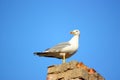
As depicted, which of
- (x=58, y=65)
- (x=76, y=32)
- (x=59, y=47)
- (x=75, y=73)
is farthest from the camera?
(x=76, y=32)

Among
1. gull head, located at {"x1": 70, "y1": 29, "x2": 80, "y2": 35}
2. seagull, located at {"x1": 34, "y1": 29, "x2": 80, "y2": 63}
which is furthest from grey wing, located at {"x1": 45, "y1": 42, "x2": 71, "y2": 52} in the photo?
gull head, located at {"x1": 70, "y1": 29, "x2": 80, "y2": 35}

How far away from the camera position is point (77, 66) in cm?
841

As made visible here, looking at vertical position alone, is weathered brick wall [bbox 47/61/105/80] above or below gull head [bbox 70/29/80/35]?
below

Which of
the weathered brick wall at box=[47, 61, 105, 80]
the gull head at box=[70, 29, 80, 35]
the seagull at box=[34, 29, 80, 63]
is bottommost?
the weathered brick wall at box=[47, 61, 105, 80]

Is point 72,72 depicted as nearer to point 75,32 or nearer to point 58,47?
point 58,47

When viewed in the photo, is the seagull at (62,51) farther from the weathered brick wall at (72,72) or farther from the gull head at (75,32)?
the weathered brick wall at (72,72)

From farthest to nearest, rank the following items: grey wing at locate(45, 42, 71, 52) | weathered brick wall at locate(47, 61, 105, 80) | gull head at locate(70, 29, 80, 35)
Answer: gull head at locate(70, 29, 80, 35), grey wing at locate(45, 42, 71, 52), weathered brick wall at locate(47, 61, 105, 80)

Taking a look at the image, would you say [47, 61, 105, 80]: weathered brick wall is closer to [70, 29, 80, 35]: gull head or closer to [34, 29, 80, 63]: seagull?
[34, 29, 80, 63]: seagull

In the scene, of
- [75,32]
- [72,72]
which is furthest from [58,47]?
[72,72]

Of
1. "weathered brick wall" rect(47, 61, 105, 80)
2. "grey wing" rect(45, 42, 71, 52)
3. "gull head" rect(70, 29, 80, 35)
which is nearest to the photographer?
"weathered brick wall" rect(47, 61, 105, 80)

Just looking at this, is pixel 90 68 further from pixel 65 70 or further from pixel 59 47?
pixel 59 47

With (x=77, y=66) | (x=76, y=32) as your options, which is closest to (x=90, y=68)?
(x=77, y=66)

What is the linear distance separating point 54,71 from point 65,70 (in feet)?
1.23

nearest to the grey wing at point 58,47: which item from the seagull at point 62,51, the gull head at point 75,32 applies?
the seagull at point 62,51
